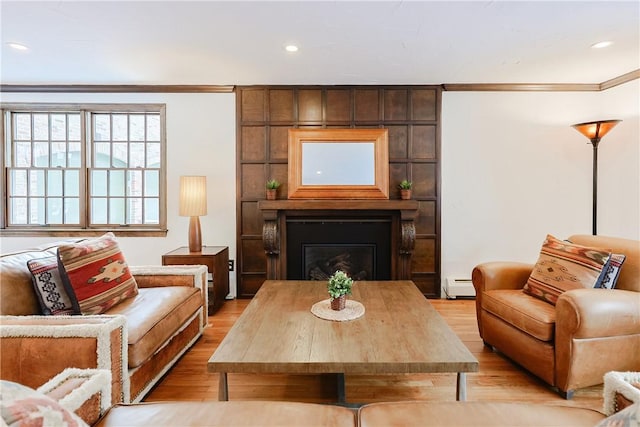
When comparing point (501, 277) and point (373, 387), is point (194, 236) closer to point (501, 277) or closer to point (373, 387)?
point (373, 387)

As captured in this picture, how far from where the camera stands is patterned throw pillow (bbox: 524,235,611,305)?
2.09 metres

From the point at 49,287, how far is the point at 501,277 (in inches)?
115

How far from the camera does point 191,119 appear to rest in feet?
12.4

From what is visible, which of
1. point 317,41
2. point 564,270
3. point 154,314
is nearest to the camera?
point 154,314

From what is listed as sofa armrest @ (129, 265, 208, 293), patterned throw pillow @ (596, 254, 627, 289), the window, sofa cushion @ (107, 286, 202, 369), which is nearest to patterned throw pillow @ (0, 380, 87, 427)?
sofa cushion @ (107, 286, 202, 369)

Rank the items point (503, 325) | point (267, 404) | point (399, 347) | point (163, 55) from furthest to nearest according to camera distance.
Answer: point (163, 55) < point (503, 325) < point (399, 347) < point (267, 404)

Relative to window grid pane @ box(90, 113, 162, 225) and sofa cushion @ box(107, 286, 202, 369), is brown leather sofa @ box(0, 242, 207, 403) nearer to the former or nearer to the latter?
sofa cushion @ box(107, 286, 202, 369)

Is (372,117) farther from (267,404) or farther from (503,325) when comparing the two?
(267,404)

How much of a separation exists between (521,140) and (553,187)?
2.08 feet

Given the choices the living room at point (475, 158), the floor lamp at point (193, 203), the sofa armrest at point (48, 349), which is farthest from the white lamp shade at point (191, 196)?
the sofa armrest at point (48, 349)

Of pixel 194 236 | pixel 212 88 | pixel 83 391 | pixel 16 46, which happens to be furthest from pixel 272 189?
pixel 83 391

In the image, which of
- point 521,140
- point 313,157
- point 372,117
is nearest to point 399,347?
point 313,157

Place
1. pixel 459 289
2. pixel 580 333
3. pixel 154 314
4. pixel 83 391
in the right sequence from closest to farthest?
pixel 83 391 → pixel 580 333 → pixel 154 314 → pixel 459 289

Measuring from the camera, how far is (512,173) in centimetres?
376
